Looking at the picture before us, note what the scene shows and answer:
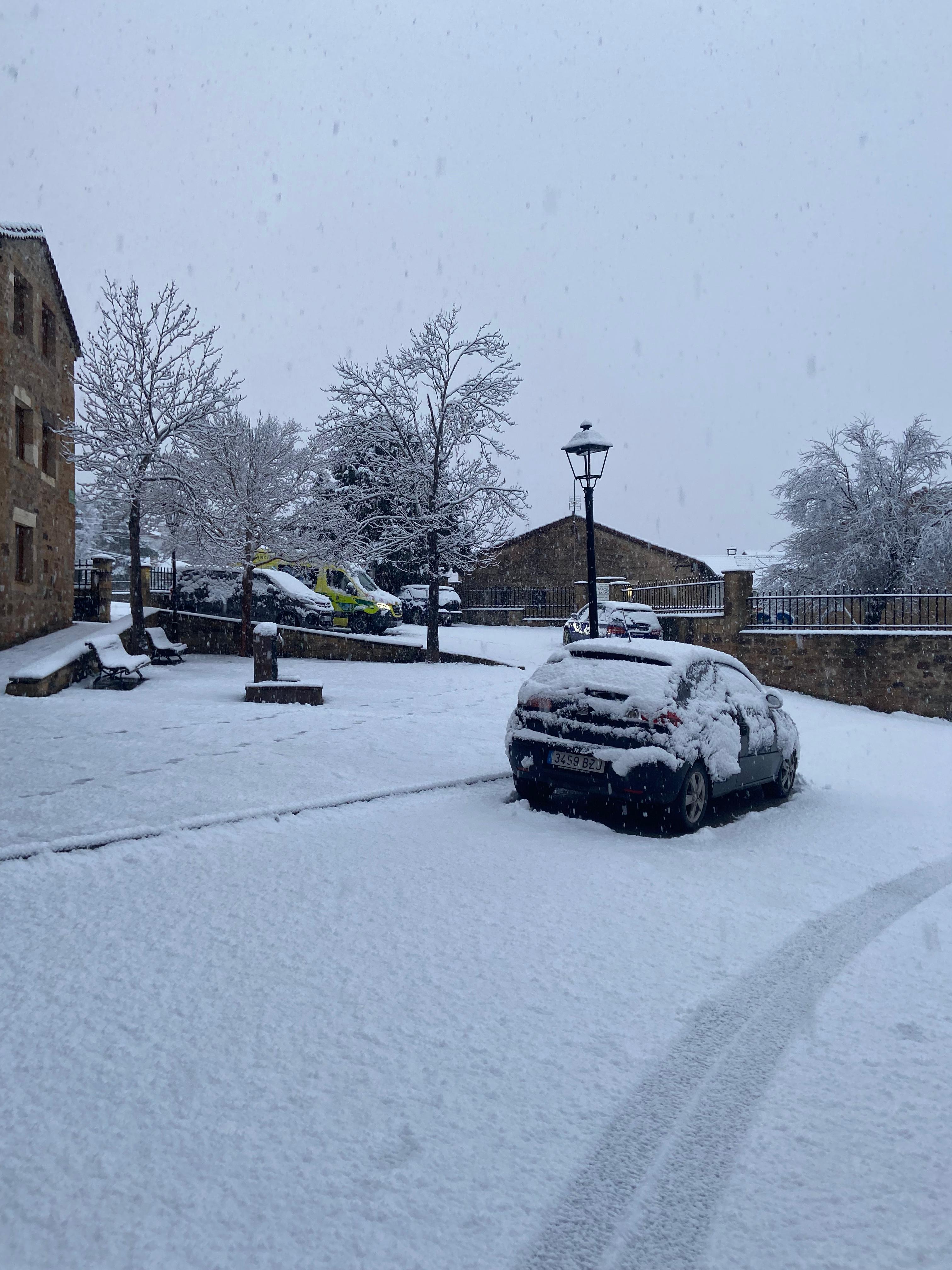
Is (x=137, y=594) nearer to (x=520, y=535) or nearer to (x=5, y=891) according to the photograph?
(x=5, y=891)

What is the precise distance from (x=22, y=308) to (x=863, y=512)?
2611cm

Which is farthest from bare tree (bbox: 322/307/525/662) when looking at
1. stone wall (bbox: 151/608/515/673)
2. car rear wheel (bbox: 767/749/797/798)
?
car rear wheel (bbox: 767/749/797/798)

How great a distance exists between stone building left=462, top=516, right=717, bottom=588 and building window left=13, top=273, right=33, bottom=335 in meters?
26.5

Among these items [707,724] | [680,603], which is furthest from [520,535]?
[707,724]

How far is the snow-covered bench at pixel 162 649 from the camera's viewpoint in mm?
20391

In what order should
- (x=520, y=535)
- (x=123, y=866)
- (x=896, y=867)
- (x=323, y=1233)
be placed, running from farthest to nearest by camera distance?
(x=520, y=535), (x=896, y=867), (x=123, y=866), (x=323, y=1233)

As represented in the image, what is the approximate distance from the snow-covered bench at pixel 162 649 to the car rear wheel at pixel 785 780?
47.9 ft

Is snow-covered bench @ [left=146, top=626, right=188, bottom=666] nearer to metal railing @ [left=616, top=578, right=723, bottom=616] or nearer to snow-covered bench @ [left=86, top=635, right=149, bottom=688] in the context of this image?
snow-covered bench @ [left=86, top=635, right=149, bottom=688]

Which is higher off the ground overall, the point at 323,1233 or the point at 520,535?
the point at 520,535

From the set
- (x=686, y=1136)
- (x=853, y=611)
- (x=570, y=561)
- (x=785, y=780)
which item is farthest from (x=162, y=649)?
(x=570, y=561)

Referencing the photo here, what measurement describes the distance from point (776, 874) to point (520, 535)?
3831cm

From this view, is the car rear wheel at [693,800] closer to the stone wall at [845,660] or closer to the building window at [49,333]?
the stone wall at [845,660]

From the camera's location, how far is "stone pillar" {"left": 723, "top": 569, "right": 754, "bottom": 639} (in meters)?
21.9

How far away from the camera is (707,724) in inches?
301
